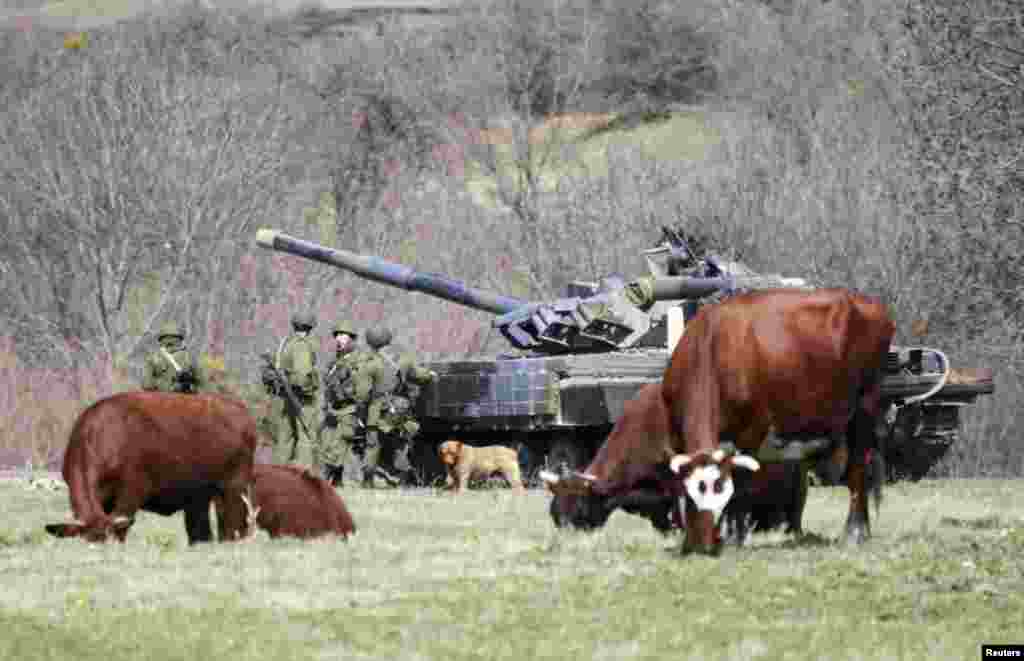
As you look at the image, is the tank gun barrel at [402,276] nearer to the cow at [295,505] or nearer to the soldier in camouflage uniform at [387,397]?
the soldier in camouflage uniform at [387,397]

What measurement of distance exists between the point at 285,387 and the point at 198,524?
9.02 meters

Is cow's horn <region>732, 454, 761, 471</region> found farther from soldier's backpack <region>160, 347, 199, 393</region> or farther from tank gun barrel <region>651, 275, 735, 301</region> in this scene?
tank gun barrel <region>651, 275, 735, 301</region>

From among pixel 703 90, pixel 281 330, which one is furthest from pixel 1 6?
pixel 281 330

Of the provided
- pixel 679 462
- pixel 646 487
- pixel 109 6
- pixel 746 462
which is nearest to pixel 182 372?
pixel 646 487

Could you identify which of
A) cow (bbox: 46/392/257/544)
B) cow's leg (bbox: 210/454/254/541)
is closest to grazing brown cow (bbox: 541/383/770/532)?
cow's leg (bbox: 210/454/254/541)

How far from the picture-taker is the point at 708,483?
16.0 m

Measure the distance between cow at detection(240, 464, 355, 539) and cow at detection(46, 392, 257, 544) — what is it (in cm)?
30

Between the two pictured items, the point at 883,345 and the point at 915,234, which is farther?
the point at 915,234

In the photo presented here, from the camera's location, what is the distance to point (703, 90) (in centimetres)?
7519

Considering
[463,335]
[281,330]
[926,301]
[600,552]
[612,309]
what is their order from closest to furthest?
[600,552] < [612,309] < [926,301] < [281,330] < [463,335]

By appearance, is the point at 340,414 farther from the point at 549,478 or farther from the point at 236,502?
the point at 549,478

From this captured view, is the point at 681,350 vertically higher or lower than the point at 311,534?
higher

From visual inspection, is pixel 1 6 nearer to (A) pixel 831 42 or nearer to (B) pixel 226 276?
(A) pixel 831 42

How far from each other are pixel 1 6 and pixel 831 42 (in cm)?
2795
